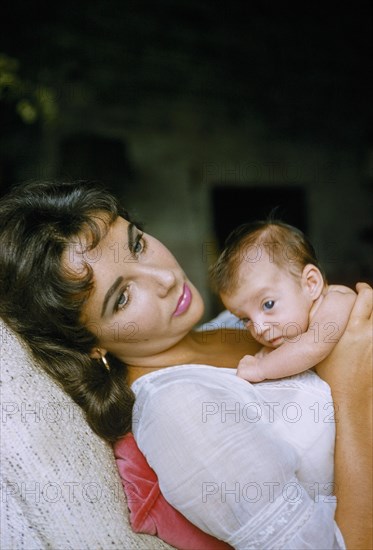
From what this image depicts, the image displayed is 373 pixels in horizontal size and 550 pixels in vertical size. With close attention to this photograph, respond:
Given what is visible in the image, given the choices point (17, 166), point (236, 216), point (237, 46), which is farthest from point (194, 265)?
point (237, 46)

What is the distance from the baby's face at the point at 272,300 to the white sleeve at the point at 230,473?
0.22m

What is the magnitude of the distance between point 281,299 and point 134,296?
349 millimetres

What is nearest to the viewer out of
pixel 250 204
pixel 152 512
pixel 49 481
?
pixel 49 481

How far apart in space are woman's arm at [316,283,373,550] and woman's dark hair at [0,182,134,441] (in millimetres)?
469

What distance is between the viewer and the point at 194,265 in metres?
4.41

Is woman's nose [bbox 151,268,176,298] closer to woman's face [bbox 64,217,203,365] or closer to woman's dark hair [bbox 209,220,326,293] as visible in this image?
woman's face [bbox 64,217,203,365]

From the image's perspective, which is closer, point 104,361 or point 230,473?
point 230,473

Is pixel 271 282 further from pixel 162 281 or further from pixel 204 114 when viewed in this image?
pixel 204 114

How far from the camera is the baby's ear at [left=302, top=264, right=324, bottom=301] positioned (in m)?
1.31

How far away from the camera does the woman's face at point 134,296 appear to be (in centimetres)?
121

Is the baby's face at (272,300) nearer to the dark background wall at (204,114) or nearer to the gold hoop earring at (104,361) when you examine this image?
the gold hoop earring at (104,361)

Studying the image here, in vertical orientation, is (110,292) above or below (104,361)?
above

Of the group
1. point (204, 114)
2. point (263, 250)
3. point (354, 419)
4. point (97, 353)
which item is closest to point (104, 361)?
point (97, 353)

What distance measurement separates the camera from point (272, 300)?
129 centimetres
